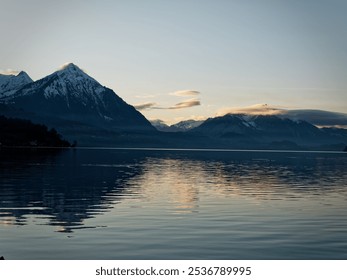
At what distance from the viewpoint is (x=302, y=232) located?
39438 mm

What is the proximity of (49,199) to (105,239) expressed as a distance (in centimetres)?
2514

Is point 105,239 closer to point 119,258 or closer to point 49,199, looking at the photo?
point 119,258

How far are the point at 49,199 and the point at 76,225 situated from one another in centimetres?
1888

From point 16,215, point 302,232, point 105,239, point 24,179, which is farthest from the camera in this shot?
point 24,179

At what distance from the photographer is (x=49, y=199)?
5853 cm

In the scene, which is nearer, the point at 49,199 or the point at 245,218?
the point at 245,218

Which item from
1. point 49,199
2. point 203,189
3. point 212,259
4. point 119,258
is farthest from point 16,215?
point 203,189
